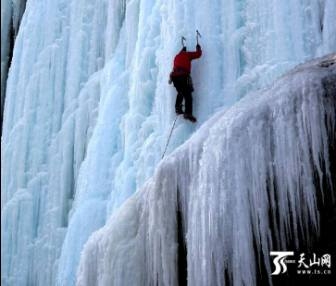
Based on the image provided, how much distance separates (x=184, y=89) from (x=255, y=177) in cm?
242

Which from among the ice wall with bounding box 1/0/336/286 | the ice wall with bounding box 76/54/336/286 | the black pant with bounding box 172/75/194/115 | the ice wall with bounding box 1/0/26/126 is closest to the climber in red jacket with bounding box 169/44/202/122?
the black pant with bounding box 172/75/194/115

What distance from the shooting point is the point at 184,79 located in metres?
7.04

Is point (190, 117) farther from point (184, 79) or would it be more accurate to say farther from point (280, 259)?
point (280, 259)

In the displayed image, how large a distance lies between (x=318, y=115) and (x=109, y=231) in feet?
7.73

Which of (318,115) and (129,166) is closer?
(318,115)

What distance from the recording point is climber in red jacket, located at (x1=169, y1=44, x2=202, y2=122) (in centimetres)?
702

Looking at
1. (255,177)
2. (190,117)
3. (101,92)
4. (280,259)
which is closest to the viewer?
(280,259)

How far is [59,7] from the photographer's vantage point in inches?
451

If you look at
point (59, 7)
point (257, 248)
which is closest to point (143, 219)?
point (257, 248)

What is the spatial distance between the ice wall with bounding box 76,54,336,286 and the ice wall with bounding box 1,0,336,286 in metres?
1.84

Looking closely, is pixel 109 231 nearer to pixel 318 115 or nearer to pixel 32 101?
pixel 318 115

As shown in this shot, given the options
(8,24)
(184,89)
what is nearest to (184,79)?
(184,89)

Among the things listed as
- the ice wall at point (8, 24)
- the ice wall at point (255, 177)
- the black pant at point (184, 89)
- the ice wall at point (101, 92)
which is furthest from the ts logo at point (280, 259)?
the ice wall at point (8, 24)

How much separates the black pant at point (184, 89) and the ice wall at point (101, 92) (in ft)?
0.48
